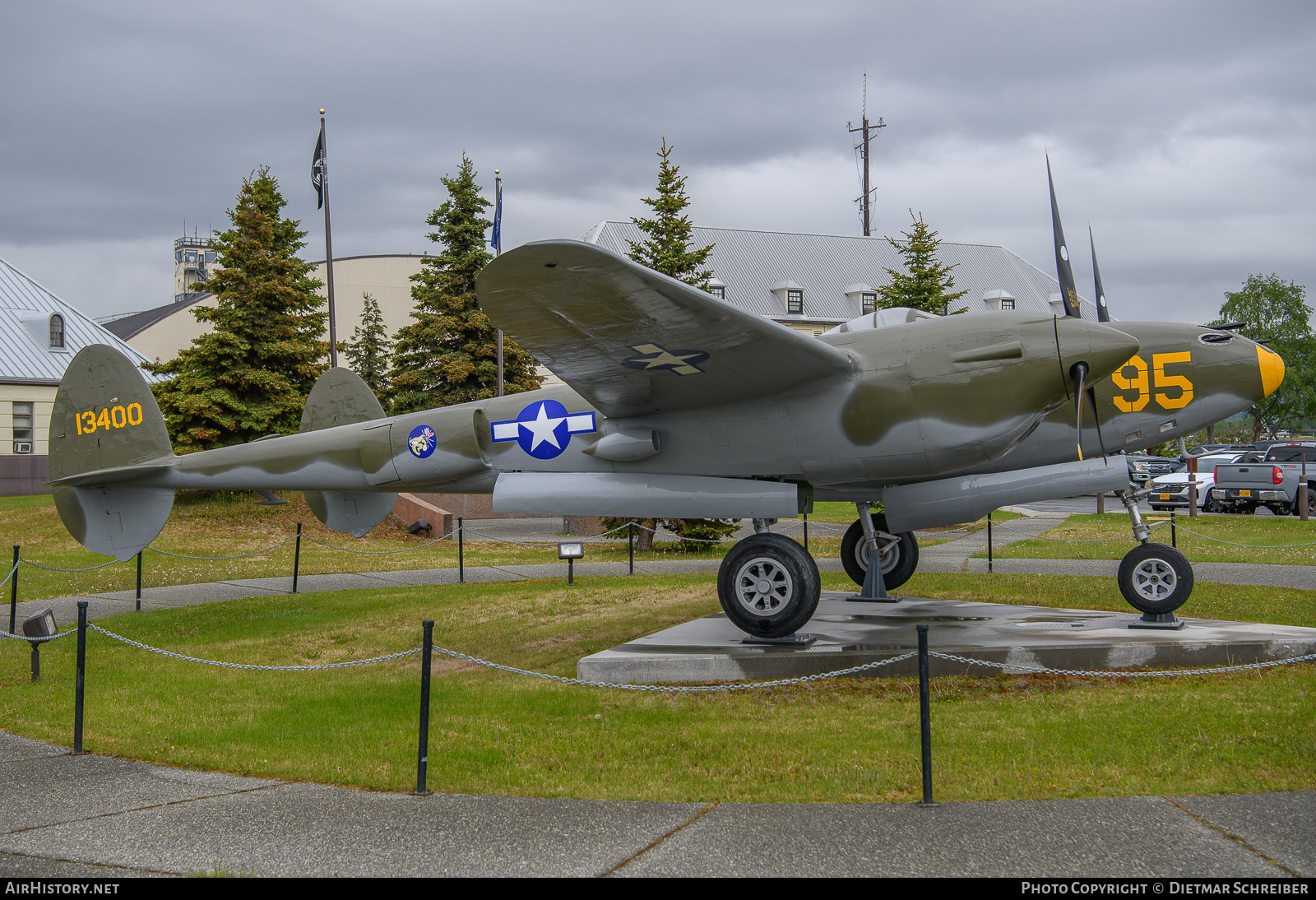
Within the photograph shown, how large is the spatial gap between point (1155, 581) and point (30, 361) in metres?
37.6

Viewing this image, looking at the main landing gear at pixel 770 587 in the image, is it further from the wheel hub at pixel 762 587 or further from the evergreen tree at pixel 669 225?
the evergreen tree at pixel 669 225

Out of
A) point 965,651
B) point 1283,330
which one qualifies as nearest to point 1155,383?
point 965,651

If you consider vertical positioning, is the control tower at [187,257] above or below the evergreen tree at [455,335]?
above

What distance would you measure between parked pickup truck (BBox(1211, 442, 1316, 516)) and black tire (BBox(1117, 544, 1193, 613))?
17988mm

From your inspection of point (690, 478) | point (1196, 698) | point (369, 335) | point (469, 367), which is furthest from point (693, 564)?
point (369, 335)

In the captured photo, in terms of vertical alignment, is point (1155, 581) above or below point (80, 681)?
above

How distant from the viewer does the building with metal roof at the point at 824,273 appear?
48438 mm

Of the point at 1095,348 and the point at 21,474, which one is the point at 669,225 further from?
the point at 21,474

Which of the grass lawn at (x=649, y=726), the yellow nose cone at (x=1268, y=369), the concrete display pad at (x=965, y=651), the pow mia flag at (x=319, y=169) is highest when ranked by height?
the pow mia flag at (x=319, y=169)

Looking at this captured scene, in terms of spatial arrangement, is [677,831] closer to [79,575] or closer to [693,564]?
[693,564]

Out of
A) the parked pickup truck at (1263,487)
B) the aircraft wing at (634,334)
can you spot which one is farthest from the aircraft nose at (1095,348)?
the parked pickup truck at (1263,487)

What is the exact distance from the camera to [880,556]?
1048 cm

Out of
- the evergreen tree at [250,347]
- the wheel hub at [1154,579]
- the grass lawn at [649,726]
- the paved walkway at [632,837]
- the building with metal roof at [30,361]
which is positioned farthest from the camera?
the building with metal roof at [30,361]

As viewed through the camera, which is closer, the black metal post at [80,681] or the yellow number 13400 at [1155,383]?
the black metal post at [80,681]
